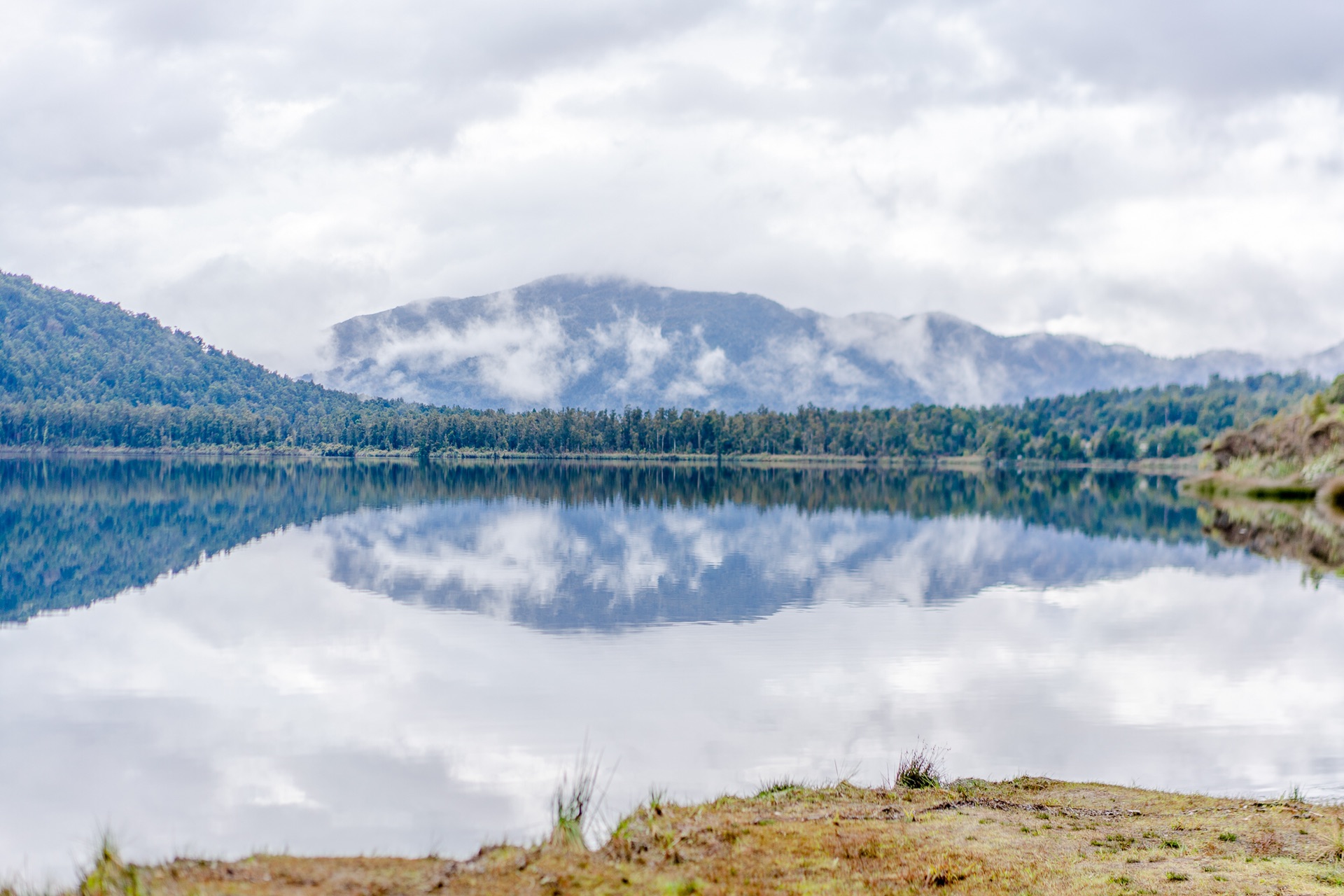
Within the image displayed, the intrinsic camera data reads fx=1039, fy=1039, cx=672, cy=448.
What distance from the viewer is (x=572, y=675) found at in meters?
22.3

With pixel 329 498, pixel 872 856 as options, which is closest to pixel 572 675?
pixel 872 856

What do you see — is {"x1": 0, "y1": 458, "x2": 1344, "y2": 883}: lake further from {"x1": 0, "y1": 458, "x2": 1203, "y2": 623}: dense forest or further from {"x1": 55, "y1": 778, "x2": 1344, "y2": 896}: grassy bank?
{"x1": 55, "y1": 778, "x2": 1344, "y2": 896}: grassy bank

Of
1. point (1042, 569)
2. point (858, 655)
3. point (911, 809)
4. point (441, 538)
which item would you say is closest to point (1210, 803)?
point (911, 809)

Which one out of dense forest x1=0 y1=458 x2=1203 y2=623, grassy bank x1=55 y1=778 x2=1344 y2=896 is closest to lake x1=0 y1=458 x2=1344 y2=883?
dense forest x1=0 y1=458 x2=1203 y2=623

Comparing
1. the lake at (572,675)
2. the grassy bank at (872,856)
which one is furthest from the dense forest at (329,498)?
the grassy bank at (872,856)

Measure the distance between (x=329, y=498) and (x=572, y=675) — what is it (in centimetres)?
6364

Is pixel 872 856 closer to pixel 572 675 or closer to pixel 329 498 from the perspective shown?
pixel 572 675

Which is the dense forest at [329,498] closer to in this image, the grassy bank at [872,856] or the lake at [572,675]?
the lake at [572,675]

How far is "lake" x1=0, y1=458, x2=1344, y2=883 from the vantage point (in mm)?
15000

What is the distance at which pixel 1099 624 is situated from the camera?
1198 inches

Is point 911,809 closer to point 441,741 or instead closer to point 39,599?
point 441,741

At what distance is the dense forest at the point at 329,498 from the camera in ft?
135

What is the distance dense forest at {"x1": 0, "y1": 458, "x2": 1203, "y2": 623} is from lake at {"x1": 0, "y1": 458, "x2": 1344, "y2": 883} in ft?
1.97

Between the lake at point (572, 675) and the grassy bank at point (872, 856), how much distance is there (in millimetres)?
2149
